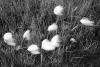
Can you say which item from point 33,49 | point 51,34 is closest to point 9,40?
point 33,49

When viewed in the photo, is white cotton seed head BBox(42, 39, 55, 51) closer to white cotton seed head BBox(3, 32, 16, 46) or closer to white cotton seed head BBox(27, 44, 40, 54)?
white cotton seed head BBox(27, 44, 40, 54)

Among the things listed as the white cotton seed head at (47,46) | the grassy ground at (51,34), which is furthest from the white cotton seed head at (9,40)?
the white cotton seed head at (47,46)

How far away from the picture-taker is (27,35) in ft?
4.40

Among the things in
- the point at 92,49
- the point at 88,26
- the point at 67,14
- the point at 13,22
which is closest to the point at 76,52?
the point at 92,49

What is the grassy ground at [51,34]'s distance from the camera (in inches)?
50.4

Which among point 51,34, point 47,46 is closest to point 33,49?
point 47,46

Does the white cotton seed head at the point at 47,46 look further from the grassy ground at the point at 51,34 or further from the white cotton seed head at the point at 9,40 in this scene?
the white cotton seed head at the point at 9,40

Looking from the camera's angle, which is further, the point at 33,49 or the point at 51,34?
the point at 51,34

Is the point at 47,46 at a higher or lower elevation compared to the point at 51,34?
lower

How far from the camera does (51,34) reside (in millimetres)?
1459

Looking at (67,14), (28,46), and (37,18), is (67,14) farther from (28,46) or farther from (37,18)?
(28,46)

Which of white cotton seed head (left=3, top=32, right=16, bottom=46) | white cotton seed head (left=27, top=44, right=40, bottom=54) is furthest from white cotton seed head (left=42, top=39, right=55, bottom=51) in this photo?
white cotton seed head (left=3, top=32, right=16, bottom=46)

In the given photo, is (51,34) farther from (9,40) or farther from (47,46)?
(9,40)

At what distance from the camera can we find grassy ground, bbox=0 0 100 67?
128cm
